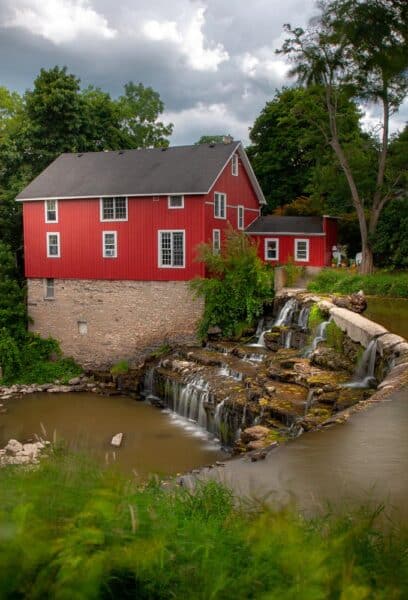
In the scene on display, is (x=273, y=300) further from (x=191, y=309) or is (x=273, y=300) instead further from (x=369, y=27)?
(x=369, y=27)

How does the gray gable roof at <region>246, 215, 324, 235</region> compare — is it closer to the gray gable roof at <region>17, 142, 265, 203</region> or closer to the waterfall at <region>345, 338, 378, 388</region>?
the gray gable roof at <region>17, 142, 265, 203</region>

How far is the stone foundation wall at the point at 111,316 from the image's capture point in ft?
83.6

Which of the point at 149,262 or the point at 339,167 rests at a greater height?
the point at 339,167

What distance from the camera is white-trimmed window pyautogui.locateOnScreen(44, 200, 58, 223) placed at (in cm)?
2792

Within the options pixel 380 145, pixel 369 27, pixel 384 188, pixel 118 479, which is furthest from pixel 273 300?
pixel 118 479

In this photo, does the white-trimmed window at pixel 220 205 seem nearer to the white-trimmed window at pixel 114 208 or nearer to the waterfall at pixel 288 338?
the white-trimmed window at pixel 114 208

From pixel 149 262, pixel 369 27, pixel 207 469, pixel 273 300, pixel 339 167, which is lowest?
pixel 207 469

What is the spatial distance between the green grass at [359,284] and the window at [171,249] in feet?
19.7

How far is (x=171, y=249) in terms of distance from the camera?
25594 mm

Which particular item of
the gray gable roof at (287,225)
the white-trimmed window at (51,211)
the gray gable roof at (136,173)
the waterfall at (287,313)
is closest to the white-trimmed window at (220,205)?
the gray gable roof at (136,173)

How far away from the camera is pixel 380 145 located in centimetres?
3028

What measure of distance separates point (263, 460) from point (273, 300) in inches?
637

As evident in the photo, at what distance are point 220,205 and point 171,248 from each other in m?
3.14

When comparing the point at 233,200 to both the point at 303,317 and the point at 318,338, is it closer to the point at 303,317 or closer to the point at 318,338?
the point at 303,317
